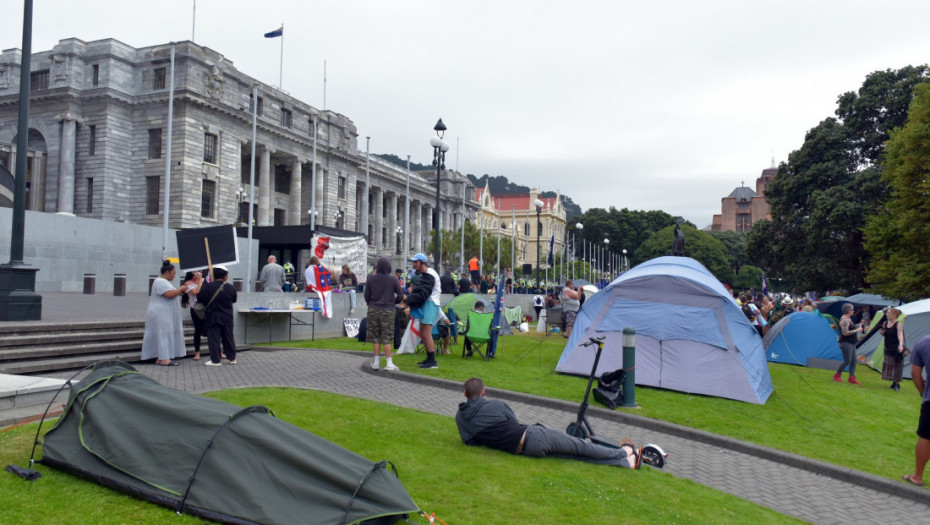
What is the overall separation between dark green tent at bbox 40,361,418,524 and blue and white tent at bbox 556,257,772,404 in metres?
8.10

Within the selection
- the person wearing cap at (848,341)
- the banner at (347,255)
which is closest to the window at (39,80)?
the banner at (347,255)

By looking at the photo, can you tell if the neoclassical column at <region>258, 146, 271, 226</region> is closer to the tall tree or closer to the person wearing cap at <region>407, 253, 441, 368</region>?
the tall tree

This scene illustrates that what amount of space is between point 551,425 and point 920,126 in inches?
931

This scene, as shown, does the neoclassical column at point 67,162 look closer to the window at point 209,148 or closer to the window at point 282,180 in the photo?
the window at point 209,148

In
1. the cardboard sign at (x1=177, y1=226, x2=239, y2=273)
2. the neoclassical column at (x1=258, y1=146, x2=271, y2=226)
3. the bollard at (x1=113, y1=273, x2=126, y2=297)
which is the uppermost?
the neoclassical column at (x1=258, y1=146, x2=271, y2=226)

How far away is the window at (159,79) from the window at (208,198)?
795cm

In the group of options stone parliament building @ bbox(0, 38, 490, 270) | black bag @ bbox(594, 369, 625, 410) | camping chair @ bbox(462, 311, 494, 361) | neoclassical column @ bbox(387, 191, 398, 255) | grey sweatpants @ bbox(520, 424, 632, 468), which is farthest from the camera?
neoclassical column @ bbox(387, 191, 398, 255)

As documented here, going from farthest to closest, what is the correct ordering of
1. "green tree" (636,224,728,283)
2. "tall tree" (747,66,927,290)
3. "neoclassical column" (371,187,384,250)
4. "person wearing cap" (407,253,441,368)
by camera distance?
"green tree" (636,224,728,283)
"neoclassical column" (371,187,384,250)
"tall tree" (747,66,927,290)
"person wearing cap" (407,253,441,368)

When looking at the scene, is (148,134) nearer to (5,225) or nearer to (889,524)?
(5,225)

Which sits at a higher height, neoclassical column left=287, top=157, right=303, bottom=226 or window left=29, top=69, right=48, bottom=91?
window left=29, top=69, right=48, bottom=91

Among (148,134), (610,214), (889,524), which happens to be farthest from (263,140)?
(610,214)

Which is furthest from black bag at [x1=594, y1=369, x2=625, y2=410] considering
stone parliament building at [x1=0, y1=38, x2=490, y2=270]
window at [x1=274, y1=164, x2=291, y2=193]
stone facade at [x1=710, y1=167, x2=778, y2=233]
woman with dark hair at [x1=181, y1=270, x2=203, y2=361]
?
stone facade at [x1=710, y1=167, x2=778, y2=233]

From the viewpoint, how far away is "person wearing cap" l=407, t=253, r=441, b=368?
11.7 metres

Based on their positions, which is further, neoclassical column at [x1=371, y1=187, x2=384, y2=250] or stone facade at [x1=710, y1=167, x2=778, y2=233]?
stone facade at [x1=710, y1=167, x2=778, y2=233]
